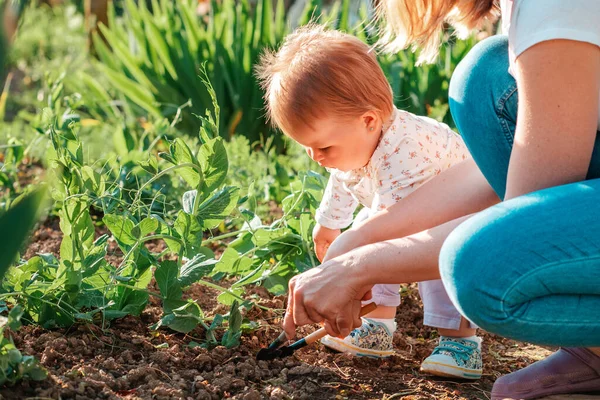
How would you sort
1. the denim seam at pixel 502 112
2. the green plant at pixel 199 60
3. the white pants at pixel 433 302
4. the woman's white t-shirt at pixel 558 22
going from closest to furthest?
the woman's white t-shirt at pixel 558 22, the denim seam at pixel 502 112, the white pants at pixel 433 302, the green plant at pixel 199 60

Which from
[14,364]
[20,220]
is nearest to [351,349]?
[14,364]

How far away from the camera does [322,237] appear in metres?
1.94

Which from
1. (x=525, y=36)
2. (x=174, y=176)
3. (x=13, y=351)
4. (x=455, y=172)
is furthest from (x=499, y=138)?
(x=174, y=176)

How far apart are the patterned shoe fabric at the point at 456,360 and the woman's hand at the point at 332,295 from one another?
312 millimetres

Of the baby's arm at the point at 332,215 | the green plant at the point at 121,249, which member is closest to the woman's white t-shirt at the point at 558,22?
the green plant at the point at 121,249

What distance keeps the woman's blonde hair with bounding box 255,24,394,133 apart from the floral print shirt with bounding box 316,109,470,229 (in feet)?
0.20

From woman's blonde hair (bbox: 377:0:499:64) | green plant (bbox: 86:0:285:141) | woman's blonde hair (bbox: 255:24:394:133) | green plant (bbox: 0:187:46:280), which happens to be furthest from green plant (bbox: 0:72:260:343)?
green plant (bbox: 86:0:285:141)

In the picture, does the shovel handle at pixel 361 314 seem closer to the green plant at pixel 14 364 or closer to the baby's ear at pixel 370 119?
the baby's ear at pixel 370 119

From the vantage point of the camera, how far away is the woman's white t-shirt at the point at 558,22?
48.9 inches

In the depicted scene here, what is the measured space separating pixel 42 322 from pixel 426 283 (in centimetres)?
86

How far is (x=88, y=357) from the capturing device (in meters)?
1.58

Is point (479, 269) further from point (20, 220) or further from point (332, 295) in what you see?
point (20, 220)

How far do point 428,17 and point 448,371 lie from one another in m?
0.75

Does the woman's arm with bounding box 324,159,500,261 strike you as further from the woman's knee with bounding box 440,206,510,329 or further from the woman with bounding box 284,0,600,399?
the woman's knee with bounding box 440,206,510,329
